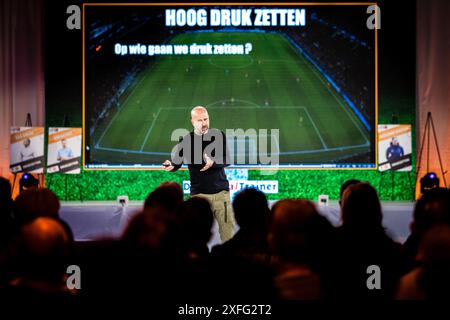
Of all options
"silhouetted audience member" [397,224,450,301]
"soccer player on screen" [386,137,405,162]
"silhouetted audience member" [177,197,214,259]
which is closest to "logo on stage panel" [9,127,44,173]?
"soccer player on screen" [386,137,405,162]

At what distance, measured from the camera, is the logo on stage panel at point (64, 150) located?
7445 mm

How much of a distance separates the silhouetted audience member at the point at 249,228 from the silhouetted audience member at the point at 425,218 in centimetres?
71

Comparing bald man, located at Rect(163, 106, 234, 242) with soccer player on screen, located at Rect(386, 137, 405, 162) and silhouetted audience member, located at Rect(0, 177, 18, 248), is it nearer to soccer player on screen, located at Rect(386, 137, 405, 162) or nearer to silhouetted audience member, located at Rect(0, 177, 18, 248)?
silhouetted audience member, located at Rect(0, 177, 18, 248)

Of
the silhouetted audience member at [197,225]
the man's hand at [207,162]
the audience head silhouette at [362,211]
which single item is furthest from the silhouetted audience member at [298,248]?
the man's hand at [207,162]

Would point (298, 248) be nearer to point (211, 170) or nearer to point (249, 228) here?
point (249, 228)

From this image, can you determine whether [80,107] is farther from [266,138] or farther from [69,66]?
[266,138]

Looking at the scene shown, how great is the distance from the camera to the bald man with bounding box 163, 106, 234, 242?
17.7 feet

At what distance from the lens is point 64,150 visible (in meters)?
7.48

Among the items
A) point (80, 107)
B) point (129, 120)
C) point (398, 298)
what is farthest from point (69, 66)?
point (398, 298)

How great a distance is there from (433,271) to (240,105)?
593 cm

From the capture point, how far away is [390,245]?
9.36ft

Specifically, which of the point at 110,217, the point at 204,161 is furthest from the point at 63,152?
the point at 204,161

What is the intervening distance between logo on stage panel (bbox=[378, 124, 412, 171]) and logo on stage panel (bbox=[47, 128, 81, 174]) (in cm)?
382

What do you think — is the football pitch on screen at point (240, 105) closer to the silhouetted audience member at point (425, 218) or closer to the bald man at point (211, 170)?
the bald man at point (211, 170)
